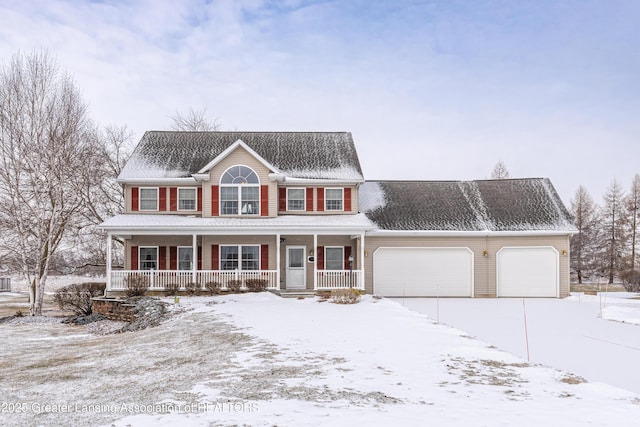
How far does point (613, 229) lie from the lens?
40.7 m

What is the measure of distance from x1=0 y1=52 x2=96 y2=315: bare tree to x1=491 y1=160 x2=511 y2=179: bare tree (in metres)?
31.9

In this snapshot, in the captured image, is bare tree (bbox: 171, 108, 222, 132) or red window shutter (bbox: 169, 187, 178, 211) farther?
bare tree (bbox: 171, 108, 222, 132)

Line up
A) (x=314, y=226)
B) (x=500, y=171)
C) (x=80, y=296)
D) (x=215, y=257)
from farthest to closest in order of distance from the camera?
(x=500, y=171) → (x=80, y=296) → (x=215, y=257) → (x=314, y=226)

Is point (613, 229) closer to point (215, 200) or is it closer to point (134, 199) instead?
point (215, 200)

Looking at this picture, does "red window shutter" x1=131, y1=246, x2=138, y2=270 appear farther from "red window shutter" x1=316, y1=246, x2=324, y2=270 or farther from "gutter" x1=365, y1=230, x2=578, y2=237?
"gutter" x1=365, y1=230, x2=578, y2=237

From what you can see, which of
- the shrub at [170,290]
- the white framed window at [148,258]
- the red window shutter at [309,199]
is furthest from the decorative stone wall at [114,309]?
the red window shutter at [309,199]

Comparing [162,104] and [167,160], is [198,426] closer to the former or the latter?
[167,160]

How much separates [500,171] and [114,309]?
109 feet

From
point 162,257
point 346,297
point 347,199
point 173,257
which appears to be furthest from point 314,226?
point 162,257

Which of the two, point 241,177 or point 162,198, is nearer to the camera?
point 241,177

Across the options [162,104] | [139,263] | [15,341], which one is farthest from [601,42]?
[162,104]

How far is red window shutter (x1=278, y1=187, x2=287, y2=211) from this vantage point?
71.5ft

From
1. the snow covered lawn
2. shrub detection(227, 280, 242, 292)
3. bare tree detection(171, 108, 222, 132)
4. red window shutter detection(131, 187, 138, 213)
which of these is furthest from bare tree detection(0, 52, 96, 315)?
bare tree detection(171, 108, 222, 132)

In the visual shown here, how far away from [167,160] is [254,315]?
36.8ft
